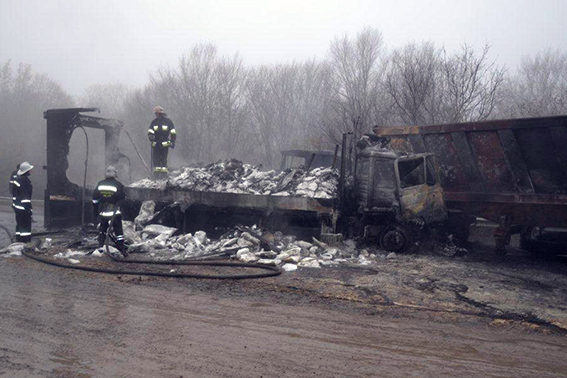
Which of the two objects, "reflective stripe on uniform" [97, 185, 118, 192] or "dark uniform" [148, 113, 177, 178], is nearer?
"reflective stripe on uniform" [97, 185, 118, 192]

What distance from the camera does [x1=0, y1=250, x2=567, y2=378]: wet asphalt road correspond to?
3887 mm

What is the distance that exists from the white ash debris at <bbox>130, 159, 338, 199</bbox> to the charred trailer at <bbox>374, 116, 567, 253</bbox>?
2478 millimetres

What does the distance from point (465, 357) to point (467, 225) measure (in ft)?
21.1

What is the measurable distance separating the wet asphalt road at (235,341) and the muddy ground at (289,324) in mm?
16

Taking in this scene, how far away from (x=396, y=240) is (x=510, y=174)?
2554 mm

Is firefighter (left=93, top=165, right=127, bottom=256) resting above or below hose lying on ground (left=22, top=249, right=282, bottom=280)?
→ above

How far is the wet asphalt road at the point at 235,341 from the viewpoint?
3.89 meters

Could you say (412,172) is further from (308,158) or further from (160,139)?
(160,139)

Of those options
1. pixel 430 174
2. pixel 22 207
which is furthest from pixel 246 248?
pixel 22 207

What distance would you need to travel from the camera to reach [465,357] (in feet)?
13.8

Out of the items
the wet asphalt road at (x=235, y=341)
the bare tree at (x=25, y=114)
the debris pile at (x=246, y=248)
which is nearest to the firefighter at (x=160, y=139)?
the debris pile at (x=246, y=248)

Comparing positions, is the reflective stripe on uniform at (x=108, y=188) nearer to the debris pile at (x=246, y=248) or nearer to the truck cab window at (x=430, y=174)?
the debris pile at (x=246, y=248)

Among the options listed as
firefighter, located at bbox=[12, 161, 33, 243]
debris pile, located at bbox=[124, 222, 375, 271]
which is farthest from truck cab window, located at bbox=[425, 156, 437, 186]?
firefighter, located at bbox=[12, 161, 33, 243]

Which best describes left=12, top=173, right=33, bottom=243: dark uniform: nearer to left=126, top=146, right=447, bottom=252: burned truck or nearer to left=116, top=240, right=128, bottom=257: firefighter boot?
left=116, top=240, right=128, bottom=257: firefighter boot
